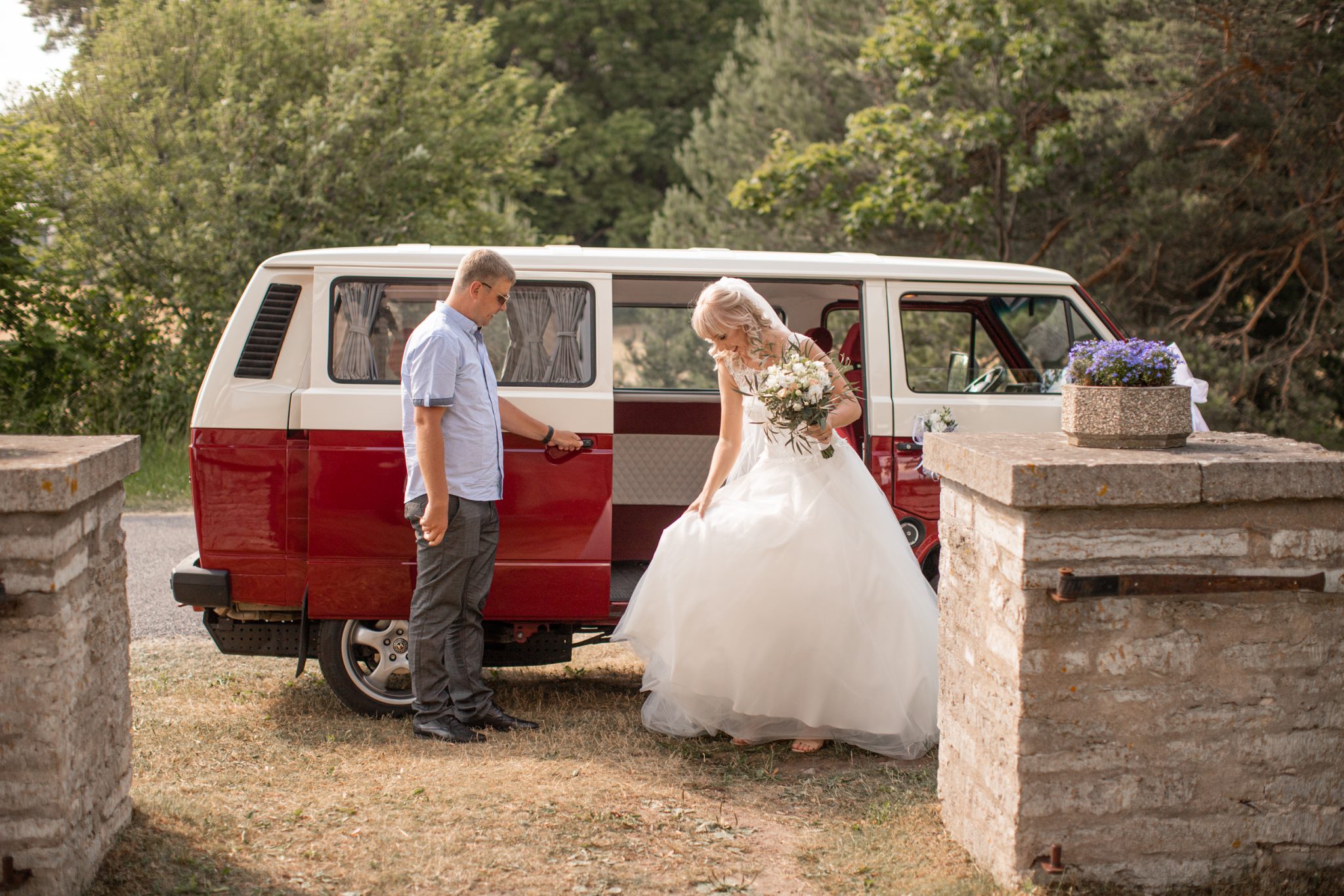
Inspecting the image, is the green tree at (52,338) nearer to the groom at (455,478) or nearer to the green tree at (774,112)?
the groom at (455,478)

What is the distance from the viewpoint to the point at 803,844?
399 centimetres

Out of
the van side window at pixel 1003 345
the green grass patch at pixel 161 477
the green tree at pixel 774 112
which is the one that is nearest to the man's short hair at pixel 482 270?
the van side window at pixel 1003 345

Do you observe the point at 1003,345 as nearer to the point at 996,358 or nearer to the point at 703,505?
the point at 996,358

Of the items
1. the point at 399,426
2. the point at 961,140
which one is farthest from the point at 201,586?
the point at 961,140

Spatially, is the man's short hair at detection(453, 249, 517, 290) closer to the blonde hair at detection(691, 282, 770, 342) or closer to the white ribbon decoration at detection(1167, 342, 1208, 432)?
the blonde hair at detection(691, 282, 770, 342)

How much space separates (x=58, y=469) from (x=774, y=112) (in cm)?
1699

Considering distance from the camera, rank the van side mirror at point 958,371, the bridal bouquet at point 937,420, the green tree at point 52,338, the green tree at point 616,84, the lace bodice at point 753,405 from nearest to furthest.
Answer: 1. the lace bodice at point 753,405
2. the bridal bouquet at point 937,420
3. the van side mirror at point 958,371
4. the green tree at point 52,338
5. the green tree at point 616,84

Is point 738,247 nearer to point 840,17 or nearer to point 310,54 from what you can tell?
point 840,17

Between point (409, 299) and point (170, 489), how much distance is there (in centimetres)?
791

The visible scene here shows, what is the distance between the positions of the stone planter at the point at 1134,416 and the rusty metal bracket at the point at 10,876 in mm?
3455

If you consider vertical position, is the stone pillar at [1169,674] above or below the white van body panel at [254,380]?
below

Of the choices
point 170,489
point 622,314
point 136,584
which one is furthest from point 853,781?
point 170,489

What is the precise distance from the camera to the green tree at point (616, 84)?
100 feet

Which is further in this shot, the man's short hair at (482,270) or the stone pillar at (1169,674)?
the man's short hair at (482,270)
